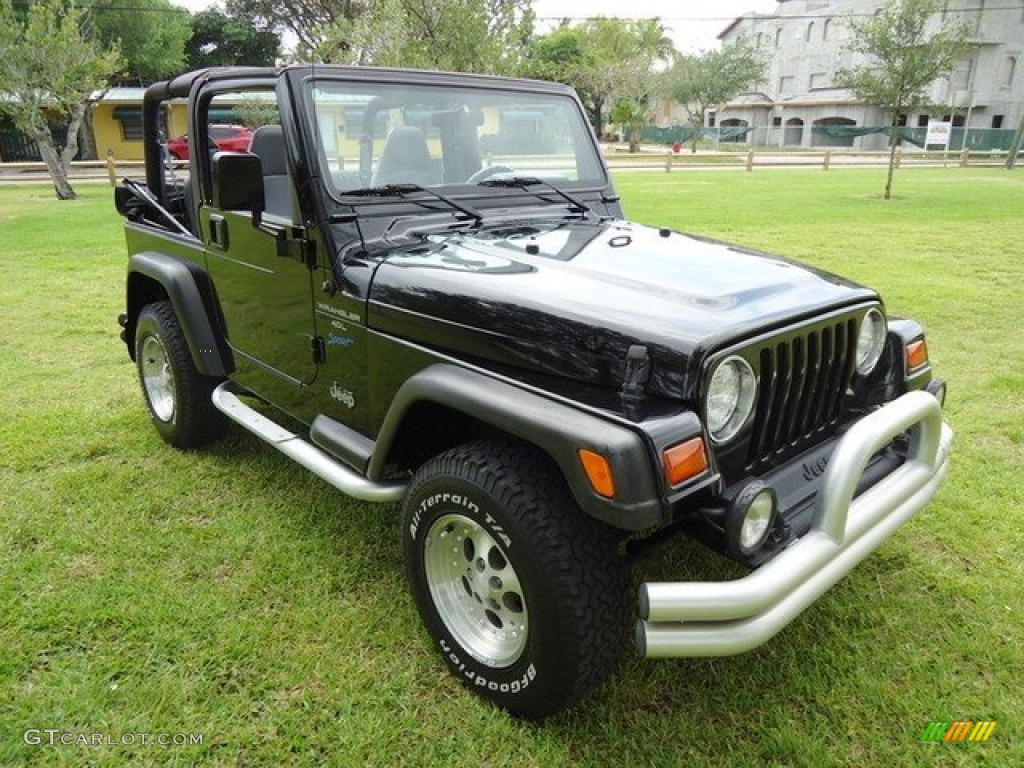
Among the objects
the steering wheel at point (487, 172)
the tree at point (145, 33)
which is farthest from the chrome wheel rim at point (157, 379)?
the tree at point (145, 33)

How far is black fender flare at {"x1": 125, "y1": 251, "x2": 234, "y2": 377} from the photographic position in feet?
12.1

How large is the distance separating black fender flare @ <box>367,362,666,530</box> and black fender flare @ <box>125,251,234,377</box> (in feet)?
6.01

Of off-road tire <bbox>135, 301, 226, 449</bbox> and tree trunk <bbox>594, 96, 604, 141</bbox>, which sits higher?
tree trunk <bbox>594, 96, 604, 141</bbox>

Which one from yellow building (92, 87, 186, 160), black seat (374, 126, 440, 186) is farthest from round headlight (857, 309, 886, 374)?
yellow building (92, 87, 186, 160)

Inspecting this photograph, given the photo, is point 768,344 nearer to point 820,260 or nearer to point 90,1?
point 820,260

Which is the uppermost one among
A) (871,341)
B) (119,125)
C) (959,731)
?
(119,125)

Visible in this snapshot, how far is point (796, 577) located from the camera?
197cm

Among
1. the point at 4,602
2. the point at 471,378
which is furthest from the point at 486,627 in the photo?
the point at 4,602

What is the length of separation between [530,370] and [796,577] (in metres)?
0.91

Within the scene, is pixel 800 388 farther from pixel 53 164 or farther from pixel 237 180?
pixel 53 164

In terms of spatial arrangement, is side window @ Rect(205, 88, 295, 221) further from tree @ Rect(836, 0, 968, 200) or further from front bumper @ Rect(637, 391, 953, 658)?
tree @ Rect(836, 0, 968, 200)

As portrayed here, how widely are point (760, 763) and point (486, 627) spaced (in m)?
0.89

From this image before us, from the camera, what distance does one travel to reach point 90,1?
3325 cm

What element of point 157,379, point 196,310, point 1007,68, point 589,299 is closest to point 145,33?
point 157,379
